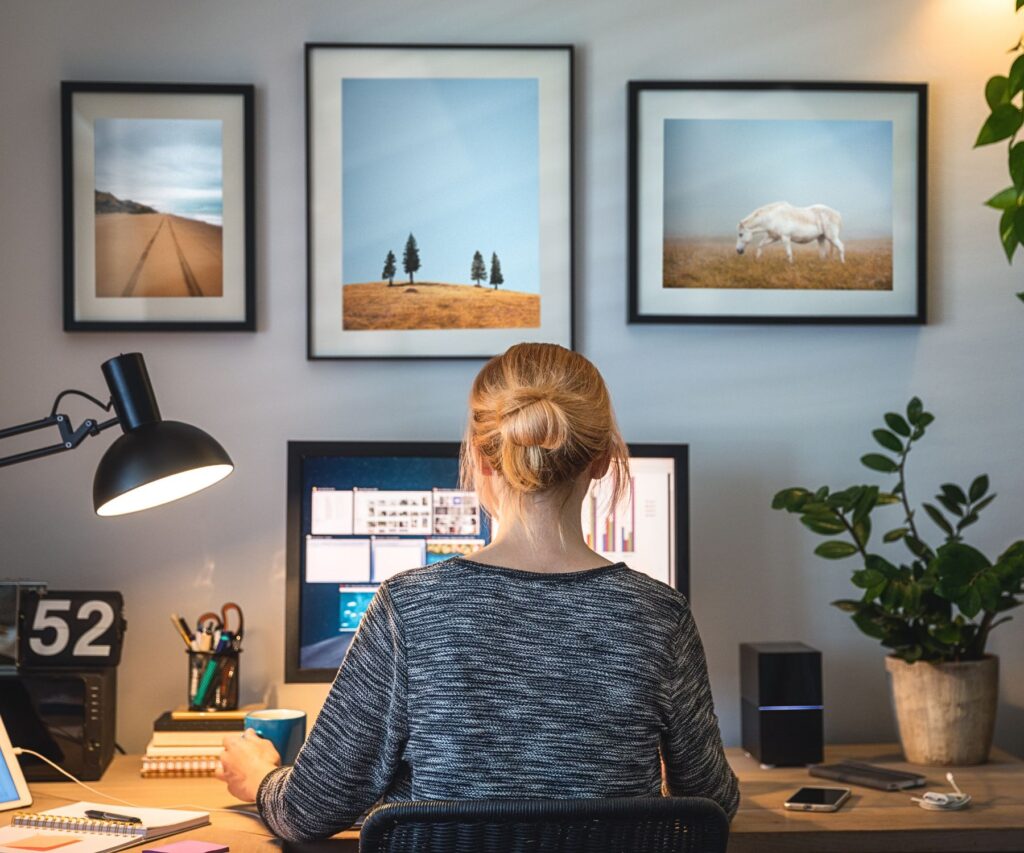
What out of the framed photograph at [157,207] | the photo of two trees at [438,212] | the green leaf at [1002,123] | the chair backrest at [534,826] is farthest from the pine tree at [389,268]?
the chair backrest at [534,826]

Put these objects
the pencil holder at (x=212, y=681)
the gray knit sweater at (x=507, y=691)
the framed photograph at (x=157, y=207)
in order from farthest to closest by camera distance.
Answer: the framed photograph at (x=157, y=207) < the pencil holder at (x=212, y=681) < the gray knit sweater at (x=507, y=691)

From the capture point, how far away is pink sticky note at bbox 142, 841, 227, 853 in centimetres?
147

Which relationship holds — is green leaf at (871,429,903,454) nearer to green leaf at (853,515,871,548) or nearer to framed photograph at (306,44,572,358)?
green leaf at (853,515,871,548)

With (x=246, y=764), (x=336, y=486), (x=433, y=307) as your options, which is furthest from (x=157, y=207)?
(x=246, y=764)

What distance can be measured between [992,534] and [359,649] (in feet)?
4.90

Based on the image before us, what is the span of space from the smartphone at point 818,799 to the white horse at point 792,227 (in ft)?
3.27

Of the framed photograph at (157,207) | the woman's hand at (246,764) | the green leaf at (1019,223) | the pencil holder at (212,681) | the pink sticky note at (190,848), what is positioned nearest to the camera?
the pink sticky note at (190,848)

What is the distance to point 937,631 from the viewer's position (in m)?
1.97

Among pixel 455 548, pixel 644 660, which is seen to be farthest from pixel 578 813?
pixel 455 548

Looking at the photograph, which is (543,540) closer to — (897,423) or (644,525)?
(644,525)

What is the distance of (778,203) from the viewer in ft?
7.40

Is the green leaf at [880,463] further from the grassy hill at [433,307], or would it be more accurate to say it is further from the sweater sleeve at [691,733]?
the sweater sleeve at [691,733]

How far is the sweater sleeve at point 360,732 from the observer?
1282 mm

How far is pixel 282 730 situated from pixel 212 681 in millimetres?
234
